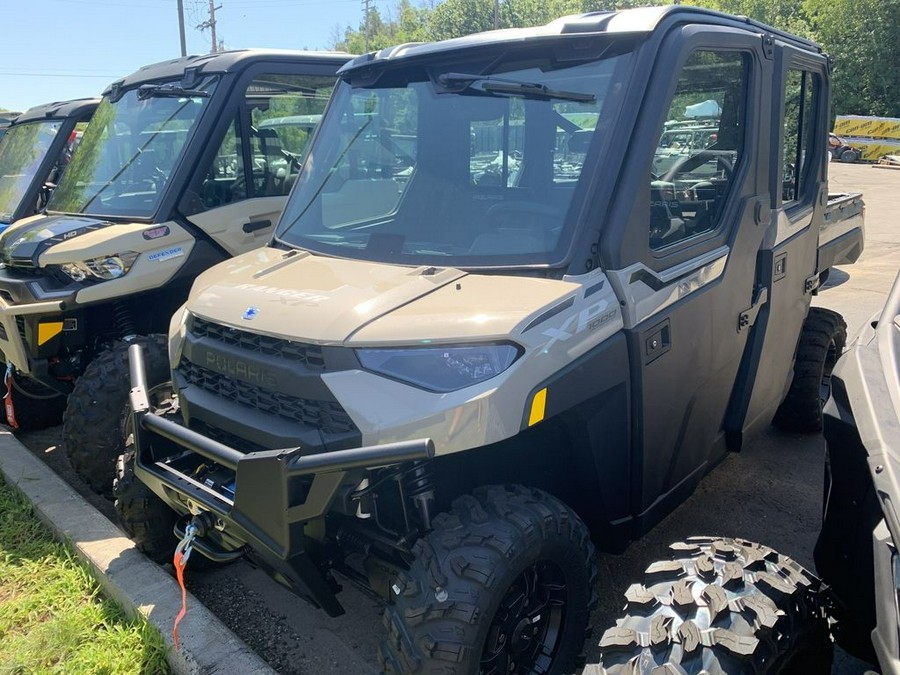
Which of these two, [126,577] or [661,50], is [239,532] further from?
[661,50]

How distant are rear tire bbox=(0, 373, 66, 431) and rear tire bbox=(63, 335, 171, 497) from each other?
1.63 meters

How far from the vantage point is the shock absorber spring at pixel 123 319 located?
179 inches

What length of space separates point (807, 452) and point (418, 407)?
11.7 feet

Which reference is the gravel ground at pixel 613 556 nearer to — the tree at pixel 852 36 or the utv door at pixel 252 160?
the utv door at pixel 252 160

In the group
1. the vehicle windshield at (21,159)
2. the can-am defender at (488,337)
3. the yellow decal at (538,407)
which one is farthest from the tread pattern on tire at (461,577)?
the vehicle windshield at (21,159)

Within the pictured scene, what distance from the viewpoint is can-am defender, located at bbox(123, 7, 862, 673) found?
2.23 m

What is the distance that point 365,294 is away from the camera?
2494 mm

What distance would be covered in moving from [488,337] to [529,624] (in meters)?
1.04

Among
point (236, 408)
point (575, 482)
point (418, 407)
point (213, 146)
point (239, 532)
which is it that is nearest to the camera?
point (418, 407)

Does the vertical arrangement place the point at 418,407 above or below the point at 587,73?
below

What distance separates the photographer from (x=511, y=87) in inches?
109

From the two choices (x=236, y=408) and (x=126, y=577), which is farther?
(x=126, y=577)

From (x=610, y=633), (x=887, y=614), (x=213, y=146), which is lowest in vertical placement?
(x=610, y=633)

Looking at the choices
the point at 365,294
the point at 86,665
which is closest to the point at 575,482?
the point at 365,294
